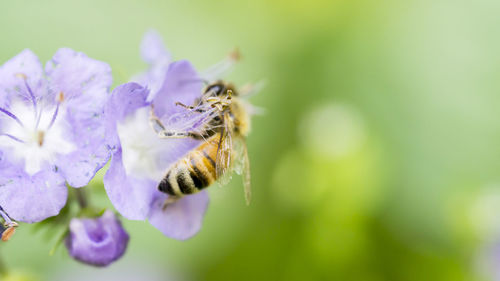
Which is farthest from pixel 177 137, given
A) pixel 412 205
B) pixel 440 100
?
pixel 440 100

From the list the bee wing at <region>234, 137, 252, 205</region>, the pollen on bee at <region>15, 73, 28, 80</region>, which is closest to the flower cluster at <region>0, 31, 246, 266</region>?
the pollen on bee at <region>15, 73, 28, 80</region>

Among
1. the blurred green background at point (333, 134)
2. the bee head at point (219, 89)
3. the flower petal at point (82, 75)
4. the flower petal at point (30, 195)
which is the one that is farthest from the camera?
the blurred green background at point (333, 134)

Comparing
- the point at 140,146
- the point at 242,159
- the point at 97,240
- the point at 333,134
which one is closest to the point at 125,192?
the point at 97,240

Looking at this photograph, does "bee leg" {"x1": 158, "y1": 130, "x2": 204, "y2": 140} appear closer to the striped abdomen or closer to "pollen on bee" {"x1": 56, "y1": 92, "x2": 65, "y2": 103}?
the striped abdomen

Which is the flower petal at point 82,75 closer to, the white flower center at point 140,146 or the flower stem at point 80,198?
the white flower center at point 140,146

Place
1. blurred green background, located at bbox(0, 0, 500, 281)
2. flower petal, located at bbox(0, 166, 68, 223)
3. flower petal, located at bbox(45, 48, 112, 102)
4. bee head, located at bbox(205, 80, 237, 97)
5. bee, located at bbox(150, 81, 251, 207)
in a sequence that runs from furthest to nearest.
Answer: blurred green background, located at bbox(0, 0, 500, 281)
bee head, located at bbox(205, 80, 237, 97)
bee, located at bbox(150, 81, 251, 207)
flower petal, located at bbox(45, 48, 112, 102)
flower petal, located at bbox(0, 166, 68, 223)

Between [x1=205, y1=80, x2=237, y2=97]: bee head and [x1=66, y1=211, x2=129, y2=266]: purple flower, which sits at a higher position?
[x1=205, y1=80, x2=237, y2=97]: bee head

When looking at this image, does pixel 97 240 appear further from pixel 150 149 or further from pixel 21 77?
pixel 21 77

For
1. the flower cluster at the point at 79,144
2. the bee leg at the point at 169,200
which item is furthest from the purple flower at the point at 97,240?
the bee leg at the point at 169,200
